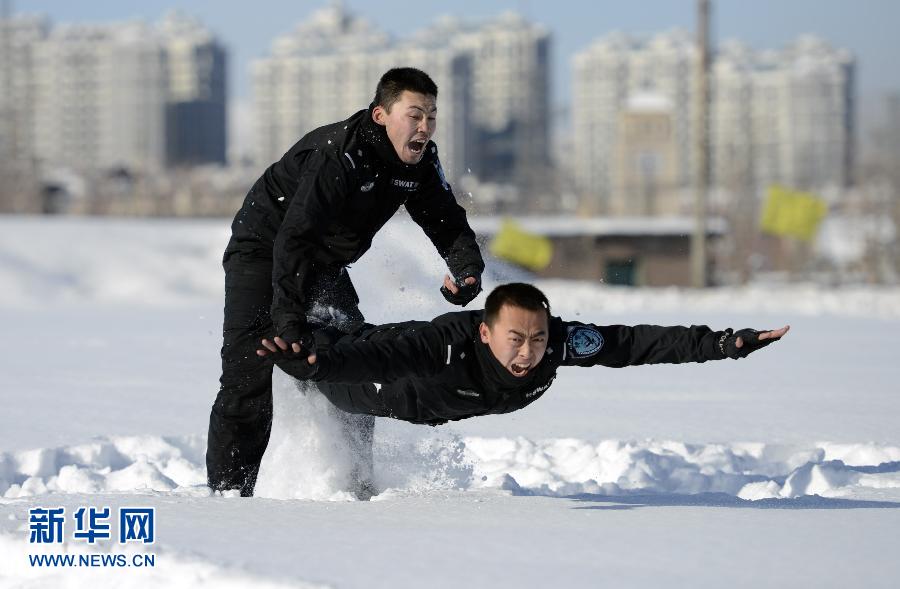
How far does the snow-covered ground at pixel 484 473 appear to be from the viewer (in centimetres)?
365

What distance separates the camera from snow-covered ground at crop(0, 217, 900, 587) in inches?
144

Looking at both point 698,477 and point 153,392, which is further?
point 153,392

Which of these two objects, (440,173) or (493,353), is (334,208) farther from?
(493,353)

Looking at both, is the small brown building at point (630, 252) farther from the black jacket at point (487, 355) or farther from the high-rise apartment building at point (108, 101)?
the high-rise apartment building at point (108, 101)

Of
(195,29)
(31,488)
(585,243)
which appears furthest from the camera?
(195,29)

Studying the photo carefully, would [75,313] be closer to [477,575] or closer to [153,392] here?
[153,392]

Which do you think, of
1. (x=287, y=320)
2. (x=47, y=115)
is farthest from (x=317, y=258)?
(x=47, y=115)

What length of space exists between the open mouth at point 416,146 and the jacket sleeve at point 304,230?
0.29 meters

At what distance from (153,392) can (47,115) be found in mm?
133880

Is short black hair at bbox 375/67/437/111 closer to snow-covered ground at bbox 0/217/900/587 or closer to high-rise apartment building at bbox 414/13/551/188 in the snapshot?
snow-covered ground at bbox 0/217/900/587

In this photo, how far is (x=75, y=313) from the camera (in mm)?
17688

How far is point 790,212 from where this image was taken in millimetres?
29953

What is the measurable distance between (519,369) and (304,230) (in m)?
1.00

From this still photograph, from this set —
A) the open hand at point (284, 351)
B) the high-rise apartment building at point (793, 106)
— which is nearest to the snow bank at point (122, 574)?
the open hand at point (284, 351)
